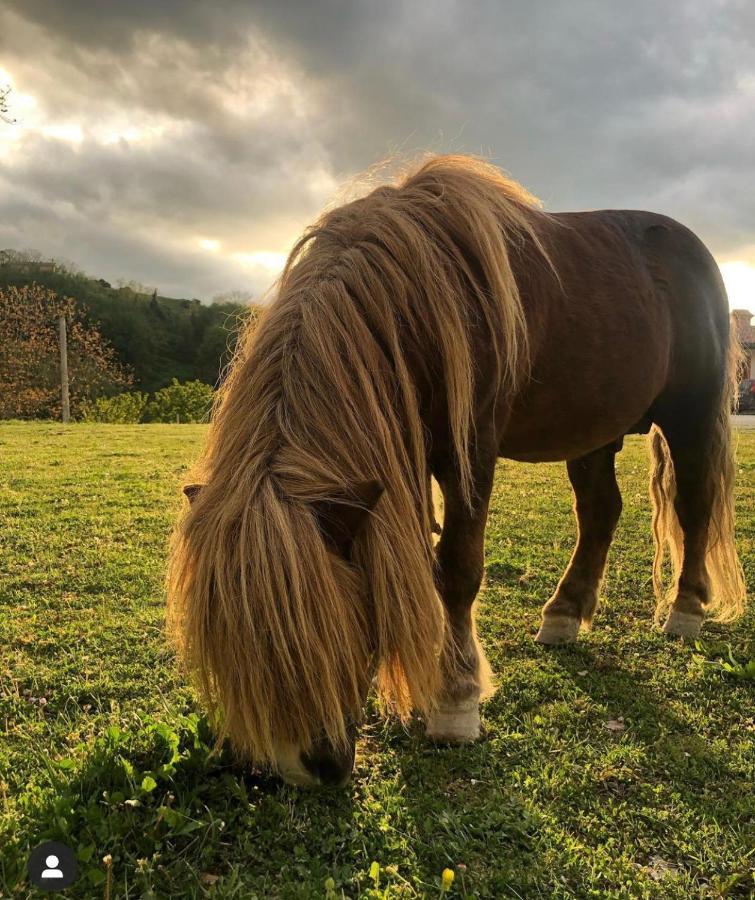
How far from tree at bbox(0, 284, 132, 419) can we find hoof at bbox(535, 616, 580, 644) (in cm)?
3104

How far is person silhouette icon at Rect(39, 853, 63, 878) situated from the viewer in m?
1.30

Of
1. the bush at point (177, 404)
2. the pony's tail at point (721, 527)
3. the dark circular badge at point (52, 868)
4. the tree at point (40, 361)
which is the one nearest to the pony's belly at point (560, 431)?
the pony's tail at point (721, 527)

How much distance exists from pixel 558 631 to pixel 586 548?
21.2 inches

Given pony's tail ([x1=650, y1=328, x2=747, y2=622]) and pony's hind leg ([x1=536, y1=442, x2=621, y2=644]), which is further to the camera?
pony's tail ([x1=650, y1=328, x2=747, y2=622])

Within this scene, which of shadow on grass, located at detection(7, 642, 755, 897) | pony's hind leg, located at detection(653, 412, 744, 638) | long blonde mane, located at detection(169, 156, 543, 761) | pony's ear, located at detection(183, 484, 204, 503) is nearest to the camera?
long blonde mane, located at detection(169, 156, 543, 761)

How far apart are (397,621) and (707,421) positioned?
8.73 feet

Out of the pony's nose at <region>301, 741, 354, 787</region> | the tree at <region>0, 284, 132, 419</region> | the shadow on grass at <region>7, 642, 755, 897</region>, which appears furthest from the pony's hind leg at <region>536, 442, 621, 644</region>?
the tree at <region>0, 284, 132, 419</region>

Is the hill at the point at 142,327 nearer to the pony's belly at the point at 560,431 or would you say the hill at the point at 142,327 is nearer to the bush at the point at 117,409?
the bush at the point at 117,409

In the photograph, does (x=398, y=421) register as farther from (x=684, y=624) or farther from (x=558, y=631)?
(x=684, y=624)

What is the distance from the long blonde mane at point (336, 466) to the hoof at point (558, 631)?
5.27 feet

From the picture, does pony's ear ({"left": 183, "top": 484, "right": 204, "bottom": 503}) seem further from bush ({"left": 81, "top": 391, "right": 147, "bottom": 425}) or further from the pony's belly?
bush ({"left": 81, "top": 391, "right": 147, "bottom": 425})

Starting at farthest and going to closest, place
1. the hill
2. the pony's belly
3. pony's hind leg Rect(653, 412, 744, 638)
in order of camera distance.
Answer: the hill < pony's hind leg Rect(653, 412, 744, 638) < the pony's belly

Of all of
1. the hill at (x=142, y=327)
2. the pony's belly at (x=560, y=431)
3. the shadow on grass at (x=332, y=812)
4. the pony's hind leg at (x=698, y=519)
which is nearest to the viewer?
the shadow on grass at (x=332, y=812)

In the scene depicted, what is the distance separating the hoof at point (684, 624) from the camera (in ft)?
12.0
